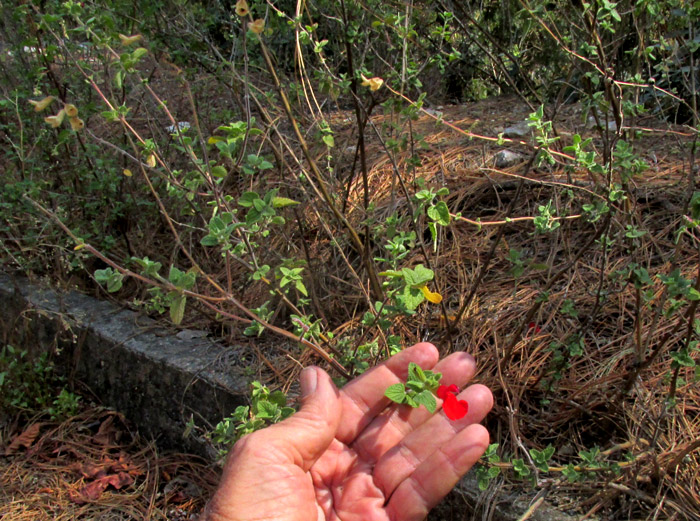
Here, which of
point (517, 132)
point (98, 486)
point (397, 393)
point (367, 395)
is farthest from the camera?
point (517, 132)

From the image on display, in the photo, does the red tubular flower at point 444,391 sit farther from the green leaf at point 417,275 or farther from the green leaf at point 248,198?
the green leaf at point 248,198

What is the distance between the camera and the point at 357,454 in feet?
6.82

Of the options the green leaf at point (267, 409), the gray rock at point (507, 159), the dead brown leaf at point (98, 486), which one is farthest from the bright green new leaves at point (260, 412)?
the gray rock at point (507, 159)

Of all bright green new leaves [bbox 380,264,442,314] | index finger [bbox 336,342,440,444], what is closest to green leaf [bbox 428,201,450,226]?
bright green new leaves [bbox 380,264,442,314]

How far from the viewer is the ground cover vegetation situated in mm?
1835

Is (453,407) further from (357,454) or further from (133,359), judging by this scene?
(133,359)

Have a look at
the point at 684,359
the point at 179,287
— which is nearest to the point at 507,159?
the point at 684,359

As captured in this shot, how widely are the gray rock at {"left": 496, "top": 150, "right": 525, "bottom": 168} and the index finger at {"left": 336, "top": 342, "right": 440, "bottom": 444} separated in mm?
1547

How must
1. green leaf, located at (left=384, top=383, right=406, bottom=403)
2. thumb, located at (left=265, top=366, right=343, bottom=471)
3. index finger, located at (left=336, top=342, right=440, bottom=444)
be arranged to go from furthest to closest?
1. index finger, located at (left=336, top=342, right=440, bottom=444)
2. thumb, located at (left=265, top=366, right=343, bottom=471)
3. green leaf, located at (left=384, top=383, right=406, bottom=403)

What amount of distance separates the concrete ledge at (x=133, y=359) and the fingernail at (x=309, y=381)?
31.3 inches

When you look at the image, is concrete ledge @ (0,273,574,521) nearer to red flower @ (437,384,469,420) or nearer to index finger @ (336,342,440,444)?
index finger @ (336,342,440,444)

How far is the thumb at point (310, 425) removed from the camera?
178cm

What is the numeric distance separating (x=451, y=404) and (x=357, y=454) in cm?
43

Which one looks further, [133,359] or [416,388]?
[133,359]
